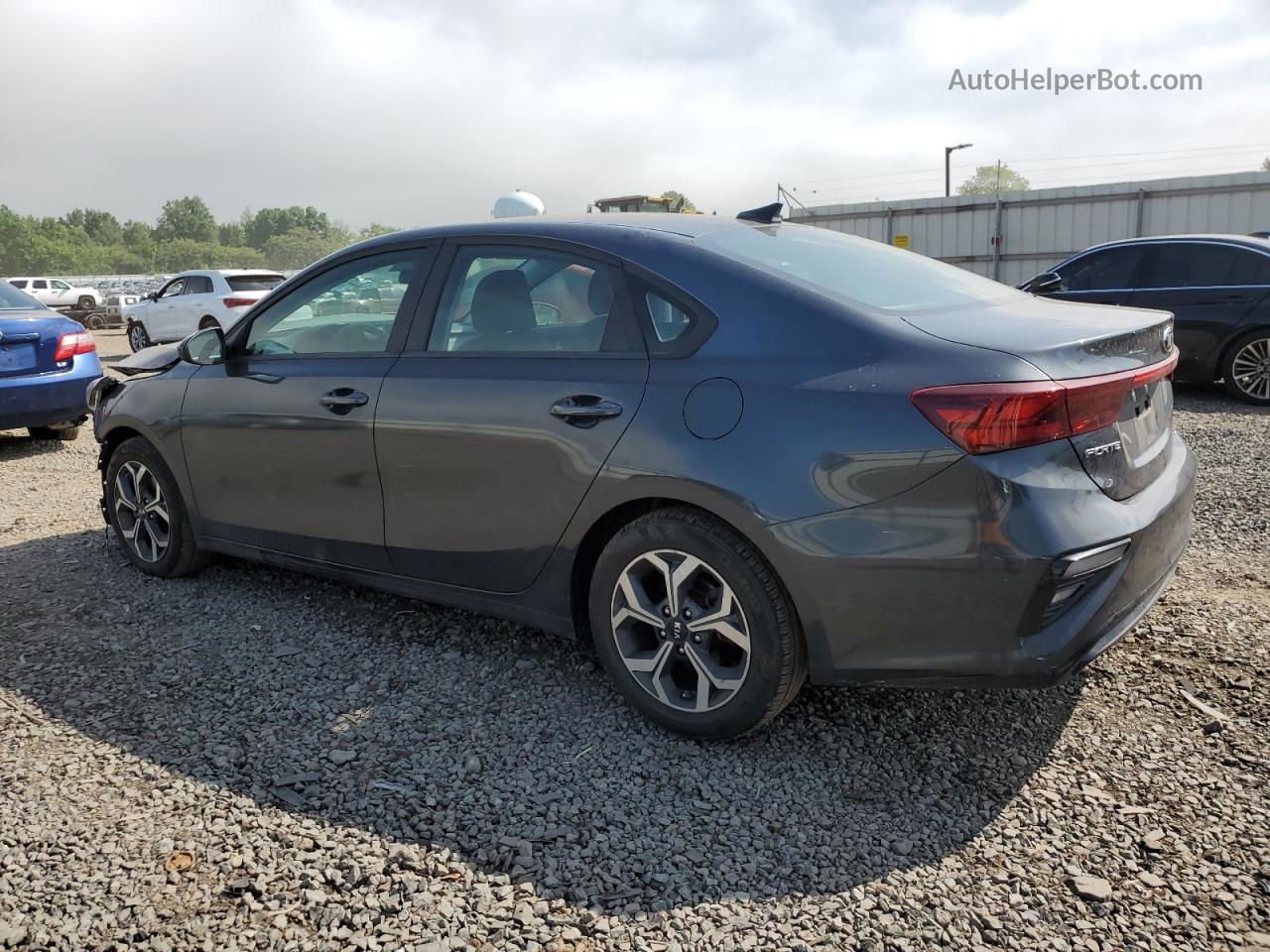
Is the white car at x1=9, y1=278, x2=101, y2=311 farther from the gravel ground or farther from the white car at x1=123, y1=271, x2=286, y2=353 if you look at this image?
the gravel ground

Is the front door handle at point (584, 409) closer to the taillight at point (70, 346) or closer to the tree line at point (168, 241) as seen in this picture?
the taillight at point (70, 346)

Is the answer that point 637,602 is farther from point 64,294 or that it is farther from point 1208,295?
point 64,294

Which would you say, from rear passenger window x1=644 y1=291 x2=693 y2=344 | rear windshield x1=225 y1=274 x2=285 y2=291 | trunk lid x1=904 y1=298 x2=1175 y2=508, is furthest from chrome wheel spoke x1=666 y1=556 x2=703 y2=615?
rear windshield x1=225 y1=274 x2=285 y2=291

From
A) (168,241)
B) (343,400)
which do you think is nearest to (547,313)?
(343,400)

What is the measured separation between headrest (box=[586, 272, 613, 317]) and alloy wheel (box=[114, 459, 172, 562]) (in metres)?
2.52

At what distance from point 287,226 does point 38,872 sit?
17819 cm

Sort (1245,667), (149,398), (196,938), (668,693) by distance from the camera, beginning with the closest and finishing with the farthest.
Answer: (196,938)
(668,693)
(1245,667)
(149,398)

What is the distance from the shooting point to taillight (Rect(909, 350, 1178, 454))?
2490 mm

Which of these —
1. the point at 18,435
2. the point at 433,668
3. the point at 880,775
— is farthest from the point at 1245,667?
the point at 18,435

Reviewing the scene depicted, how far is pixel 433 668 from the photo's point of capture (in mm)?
3689

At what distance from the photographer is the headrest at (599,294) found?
3.22m

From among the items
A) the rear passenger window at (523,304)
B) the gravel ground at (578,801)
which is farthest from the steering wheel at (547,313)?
the gravel ground at (578,801)

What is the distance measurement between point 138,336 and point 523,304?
19.3 meters

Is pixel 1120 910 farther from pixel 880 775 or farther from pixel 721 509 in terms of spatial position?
pixel 721 509
